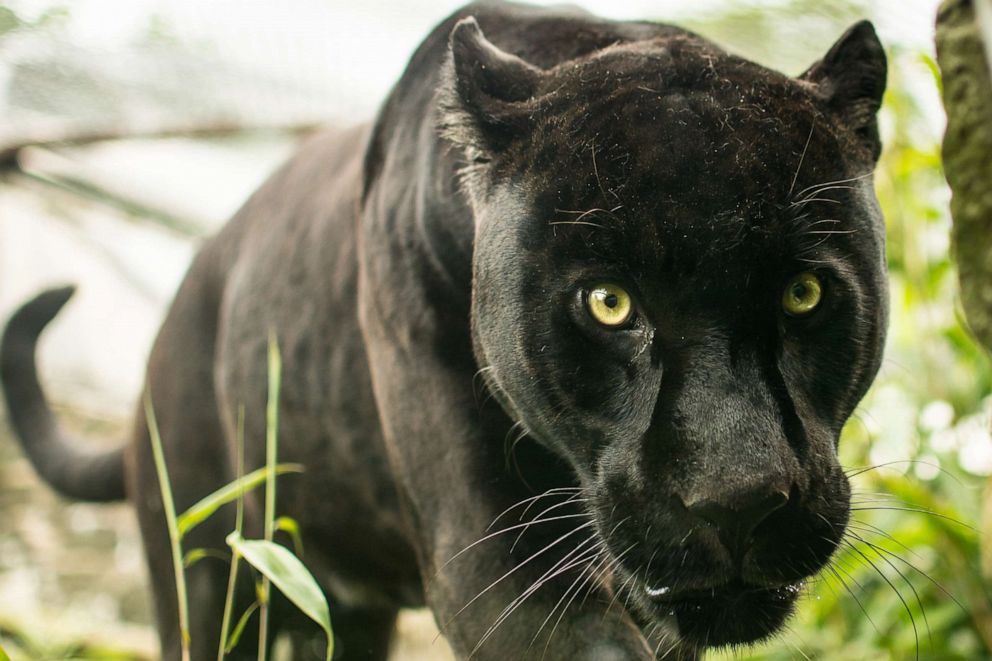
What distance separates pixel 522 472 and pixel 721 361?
55cm

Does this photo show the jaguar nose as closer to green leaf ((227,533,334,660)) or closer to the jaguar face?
the jaguar face

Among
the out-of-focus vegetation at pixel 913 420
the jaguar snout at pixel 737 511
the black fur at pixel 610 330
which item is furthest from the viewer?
Result: the out-of-focus vegetation at pixel 913 420

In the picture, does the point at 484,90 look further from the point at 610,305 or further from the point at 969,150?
the point at 969,150

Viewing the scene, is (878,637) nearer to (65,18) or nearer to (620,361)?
(620,361)

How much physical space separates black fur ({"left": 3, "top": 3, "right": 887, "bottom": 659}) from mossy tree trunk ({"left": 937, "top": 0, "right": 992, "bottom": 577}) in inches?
11.7

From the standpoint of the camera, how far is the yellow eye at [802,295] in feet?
5.05

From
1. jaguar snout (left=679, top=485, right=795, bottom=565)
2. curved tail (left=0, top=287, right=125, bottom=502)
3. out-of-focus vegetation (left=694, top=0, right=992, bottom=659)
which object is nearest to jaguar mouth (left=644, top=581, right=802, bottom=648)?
jaguar snout (left=679, top=485, right=795, bottom=565)

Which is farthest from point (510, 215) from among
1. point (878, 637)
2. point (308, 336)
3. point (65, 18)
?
point (65, 18)

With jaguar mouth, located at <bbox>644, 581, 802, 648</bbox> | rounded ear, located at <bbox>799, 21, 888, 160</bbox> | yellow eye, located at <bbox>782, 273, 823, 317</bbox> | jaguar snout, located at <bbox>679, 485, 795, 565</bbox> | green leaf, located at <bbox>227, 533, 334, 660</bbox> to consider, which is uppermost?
rounded ear, located at <bbox>799, 21, 888, 160</bbox>

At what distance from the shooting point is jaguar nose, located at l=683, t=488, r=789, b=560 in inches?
52.6

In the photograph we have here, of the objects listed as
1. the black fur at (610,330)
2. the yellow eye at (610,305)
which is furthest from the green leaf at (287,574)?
the yellow eye at (610,305)

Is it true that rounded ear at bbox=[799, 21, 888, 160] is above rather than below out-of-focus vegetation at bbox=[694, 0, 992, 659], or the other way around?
above

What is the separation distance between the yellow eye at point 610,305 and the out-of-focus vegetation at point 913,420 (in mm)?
1566

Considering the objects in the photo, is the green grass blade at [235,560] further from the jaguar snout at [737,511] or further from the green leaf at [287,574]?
the jaguar snout at [737,511]
